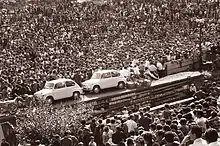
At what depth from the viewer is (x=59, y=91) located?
75.0ft

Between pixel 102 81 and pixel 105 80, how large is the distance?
216 millimetres

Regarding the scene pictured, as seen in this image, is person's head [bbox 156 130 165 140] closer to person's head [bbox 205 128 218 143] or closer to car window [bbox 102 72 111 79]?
person's head [bbox 205 128 218 143]

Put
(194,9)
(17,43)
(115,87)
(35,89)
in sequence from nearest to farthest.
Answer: (35,89) < (115,87) < (17,43) < (194,9)

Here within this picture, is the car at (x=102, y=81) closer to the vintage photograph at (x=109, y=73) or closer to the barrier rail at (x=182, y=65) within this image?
the vintage photograph at (x=109, y=73)

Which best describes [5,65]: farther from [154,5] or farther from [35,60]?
[154,5]

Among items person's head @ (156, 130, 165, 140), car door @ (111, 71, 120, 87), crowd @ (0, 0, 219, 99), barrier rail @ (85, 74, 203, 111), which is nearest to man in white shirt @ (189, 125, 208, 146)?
person's head @ (156, 130, 165, 140)

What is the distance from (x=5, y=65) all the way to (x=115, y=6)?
21.0 m

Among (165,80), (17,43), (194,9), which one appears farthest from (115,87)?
(194,9)

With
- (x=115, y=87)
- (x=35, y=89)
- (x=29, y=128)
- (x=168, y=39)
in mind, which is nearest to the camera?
(x=29, y=128)

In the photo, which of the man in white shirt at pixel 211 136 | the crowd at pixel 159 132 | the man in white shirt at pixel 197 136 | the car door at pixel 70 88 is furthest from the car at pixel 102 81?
the man in white shirt at pixel 211 136

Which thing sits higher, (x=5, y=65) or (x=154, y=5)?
(x=154, y=5)

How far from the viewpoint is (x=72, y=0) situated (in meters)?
48.9

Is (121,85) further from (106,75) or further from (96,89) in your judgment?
(96,89)

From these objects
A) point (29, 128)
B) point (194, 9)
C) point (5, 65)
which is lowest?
point (29, 128)
